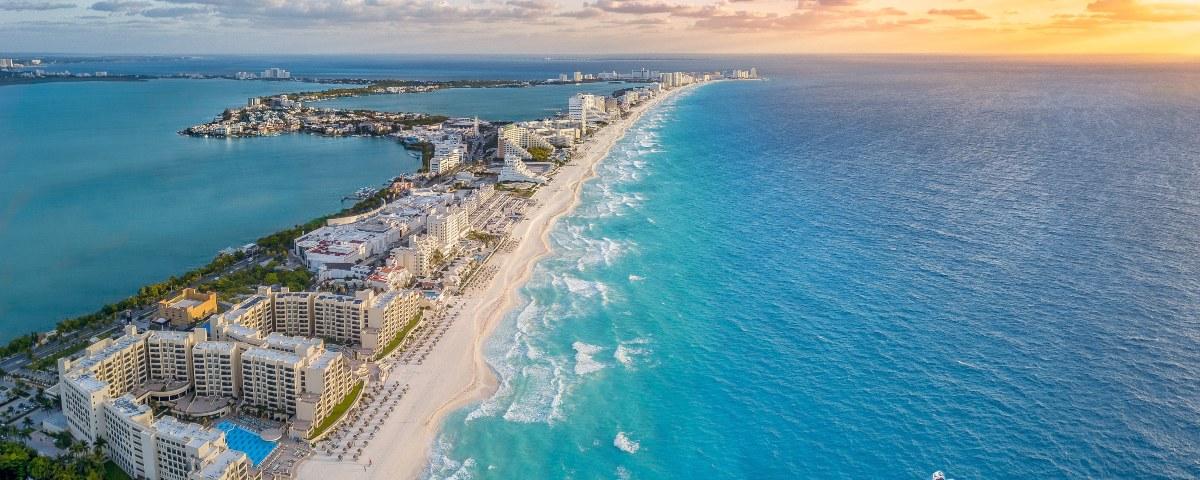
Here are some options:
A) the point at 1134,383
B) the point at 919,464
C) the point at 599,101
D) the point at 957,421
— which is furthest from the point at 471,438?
the point at 599,101

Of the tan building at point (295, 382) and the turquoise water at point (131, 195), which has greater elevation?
the turquoise water at point (131, 195)

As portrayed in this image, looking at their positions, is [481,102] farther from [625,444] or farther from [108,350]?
[625,444]

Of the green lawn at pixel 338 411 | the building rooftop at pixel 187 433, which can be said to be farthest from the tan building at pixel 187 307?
the building rooftop at pixel 187 433

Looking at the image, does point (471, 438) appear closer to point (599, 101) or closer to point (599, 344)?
point (599, 344)

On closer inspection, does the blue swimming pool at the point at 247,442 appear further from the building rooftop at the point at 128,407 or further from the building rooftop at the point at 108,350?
the building rooftop at the point at 108,350

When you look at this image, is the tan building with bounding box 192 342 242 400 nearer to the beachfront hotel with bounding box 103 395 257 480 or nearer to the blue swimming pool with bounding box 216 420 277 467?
the blue swimming pool with bounding box 216 420 277 467

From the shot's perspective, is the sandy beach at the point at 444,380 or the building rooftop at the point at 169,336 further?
the building rooftop at the point at 169,336

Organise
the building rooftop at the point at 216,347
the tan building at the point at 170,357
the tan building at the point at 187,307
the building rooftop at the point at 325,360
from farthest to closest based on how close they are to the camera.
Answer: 1. the tan building at the point at 187,307
2. the tan building at the point at 170,357
3. the building rooftop at the point at 216,347
4. the building rooftop at the point at 325,360

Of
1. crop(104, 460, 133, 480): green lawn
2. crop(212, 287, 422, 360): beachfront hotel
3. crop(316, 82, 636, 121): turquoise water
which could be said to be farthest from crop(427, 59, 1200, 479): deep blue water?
crop(316, 82, 636, 121): turquoise water
